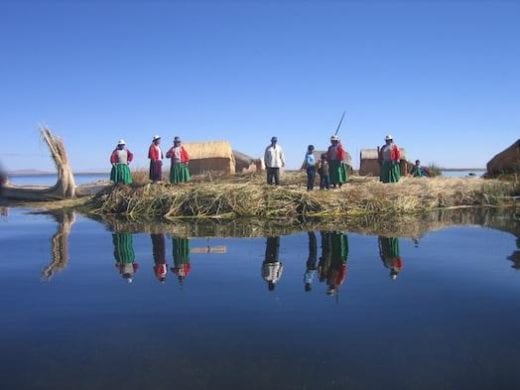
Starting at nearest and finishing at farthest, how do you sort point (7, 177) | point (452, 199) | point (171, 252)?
point (171, 252) < point (452, 199) < point (7, 177)

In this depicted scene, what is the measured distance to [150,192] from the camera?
13422 mm

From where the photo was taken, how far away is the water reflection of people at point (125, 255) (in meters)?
6.01

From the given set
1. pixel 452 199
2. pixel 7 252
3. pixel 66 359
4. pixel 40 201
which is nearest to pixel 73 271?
pixel 7 252

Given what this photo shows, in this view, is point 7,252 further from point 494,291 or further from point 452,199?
point 452,199

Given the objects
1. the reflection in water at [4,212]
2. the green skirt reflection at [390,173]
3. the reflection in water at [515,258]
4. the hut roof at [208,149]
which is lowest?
the reflection in water at [515,258]

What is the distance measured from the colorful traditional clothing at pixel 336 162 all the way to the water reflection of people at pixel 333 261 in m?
5.96

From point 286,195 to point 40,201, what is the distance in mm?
10359

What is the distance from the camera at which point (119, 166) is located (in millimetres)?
14742

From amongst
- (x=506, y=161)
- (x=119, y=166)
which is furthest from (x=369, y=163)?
(x=119, y=166)

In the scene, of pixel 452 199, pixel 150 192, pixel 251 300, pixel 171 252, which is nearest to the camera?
pixel 251 300

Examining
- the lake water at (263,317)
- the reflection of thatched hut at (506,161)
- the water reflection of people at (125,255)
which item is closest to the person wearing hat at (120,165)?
the water reflection of people at (125,255)

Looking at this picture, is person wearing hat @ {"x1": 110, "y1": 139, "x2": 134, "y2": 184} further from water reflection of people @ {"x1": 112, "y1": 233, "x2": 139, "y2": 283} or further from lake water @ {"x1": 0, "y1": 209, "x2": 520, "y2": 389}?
lake water @ {"x1": 0, "y1": 209, "x2": 520, "y2": 389}

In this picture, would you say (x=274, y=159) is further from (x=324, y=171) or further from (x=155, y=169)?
(x=155, y=169)

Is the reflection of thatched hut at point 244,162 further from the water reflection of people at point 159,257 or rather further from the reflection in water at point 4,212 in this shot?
the water reflection of people at point 159,257
